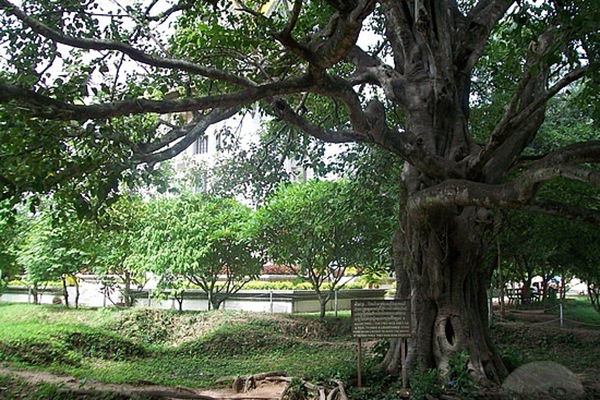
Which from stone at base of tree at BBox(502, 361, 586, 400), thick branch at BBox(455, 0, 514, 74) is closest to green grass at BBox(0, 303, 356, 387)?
stone at base of tree at BBox(502, 361, 586, 400)

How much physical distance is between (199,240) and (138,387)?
9581 mm

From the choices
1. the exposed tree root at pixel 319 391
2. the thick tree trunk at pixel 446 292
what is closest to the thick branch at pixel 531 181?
the thick tree trunk at pixel 446 292

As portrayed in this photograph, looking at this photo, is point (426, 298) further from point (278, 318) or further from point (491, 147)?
point (278, 318)

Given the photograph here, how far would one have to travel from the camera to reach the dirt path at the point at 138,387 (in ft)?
29.1

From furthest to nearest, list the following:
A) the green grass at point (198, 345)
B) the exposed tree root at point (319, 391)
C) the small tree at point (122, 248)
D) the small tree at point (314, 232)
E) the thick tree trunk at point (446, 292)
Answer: the small tree at point (122, 248), the small tree at point (314, 232), the green grass at point (198, 345), the thick tree trunk at point (446, 292), the exposed tree root at point (319, 391)

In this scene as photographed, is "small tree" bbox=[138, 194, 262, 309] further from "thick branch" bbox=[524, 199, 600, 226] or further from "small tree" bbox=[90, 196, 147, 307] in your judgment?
"thick branch" bbox=[524, 199, 600, 226]

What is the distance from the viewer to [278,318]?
1833 cm

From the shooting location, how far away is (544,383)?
8.31 metres

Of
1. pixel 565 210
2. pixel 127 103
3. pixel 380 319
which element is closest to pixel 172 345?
pixel 380 319

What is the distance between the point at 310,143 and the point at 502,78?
15.6 ft

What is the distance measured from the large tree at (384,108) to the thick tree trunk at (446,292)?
2cm

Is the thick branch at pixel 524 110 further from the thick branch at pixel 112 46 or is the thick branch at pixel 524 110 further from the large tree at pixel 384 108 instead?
the thick branch at pixel 112 46

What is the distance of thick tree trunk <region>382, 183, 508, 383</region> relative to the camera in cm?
866

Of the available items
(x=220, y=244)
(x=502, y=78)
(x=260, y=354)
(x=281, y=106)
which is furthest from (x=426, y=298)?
(x=220, y=244)
